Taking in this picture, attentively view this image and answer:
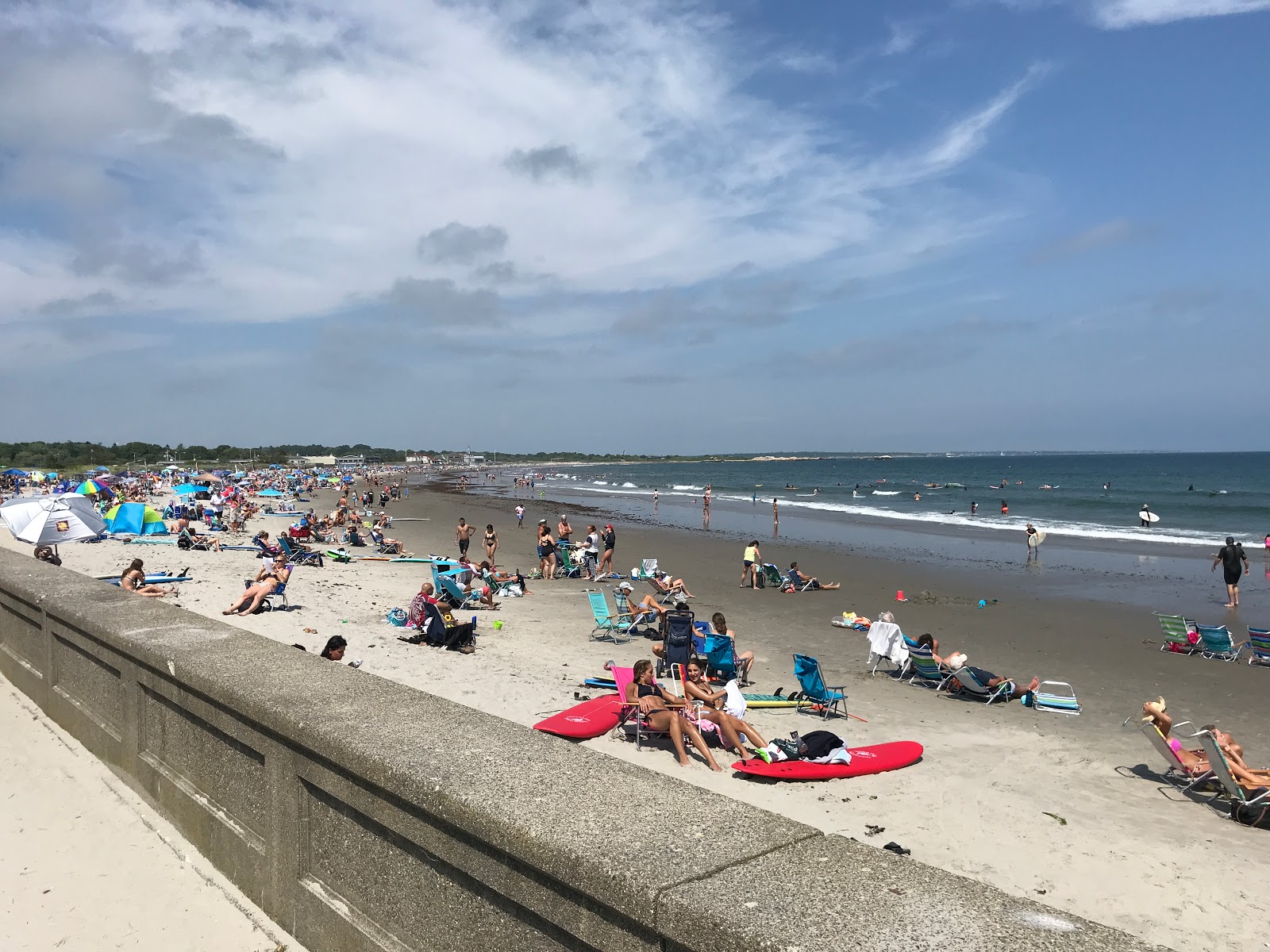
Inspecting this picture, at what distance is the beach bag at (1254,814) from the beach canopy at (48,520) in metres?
18.8

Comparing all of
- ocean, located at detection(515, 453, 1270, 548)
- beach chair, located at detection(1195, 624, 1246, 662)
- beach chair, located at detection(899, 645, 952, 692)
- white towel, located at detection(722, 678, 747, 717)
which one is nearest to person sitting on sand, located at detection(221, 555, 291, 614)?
white towel, located at detection(722, 678, 747, 717)

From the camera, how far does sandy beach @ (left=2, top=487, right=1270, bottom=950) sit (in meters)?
5.73

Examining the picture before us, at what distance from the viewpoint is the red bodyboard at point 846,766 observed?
713 cm

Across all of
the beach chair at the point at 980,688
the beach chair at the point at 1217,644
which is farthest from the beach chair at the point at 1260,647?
the beach chair at the point at 980,688

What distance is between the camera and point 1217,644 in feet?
41.1

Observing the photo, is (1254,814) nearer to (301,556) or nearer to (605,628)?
(605,628)

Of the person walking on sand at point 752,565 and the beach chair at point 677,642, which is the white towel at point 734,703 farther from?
the person walking on sand at point 752,565

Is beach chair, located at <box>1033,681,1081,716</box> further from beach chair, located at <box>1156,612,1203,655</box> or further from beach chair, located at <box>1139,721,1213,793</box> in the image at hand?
beach chair, located at <box>1156,612,1203,655</box>

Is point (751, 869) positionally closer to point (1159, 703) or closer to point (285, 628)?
point (1159, 703)

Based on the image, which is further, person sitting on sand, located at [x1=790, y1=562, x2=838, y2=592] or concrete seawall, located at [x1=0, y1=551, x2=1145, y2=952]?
person sitting on sand, located at [x1=790, y1=562, x2=838, y2=592]

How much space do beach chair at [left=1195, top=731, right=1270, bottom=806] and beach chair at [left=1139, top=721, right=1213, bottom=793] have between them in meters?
0.29

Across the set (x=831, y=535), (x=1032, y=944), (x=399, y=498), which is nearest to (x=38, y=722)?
(x=1032, y=944)

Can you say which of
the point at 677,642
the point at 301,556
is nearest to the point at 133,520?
the point at 301,556

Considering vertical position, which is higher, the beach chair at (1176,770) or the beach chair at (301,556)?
the beach chair at (301,556)
